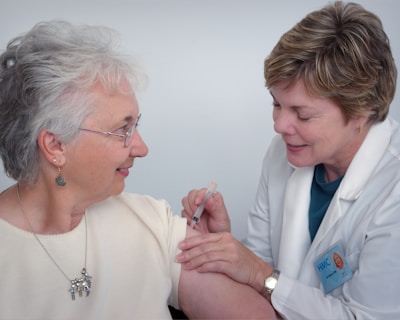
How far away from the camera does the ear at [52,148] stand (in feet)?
4.30

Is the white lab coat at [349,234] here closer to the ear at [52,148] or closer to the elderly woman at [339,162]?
the elderly woman at [339,162]

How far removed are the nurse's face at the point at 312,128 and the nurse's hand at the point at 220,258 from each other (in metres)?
0.34

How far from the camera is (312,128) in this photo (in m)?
1.53

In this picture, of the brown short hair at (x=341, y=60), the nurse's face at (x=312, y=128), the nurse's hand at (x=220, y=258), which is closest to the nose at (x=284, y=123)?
the nurse's face at (x=312, y=128)

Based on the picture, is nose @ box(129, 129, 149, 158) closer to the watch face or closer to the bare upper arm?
the bare upper arm

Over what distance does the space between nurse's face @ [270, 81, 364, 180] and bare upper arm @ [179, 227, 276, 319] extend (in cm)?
44

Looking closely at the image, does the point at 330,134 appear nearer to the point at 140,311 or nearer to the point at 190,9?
the point at 140,311

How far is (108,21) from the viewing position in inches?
94.4

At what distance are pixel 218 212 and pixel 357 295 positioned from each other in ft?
1.65

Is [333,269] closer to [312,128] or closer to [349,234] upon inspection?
[349,234]

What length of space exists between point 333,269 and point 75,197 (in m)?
0.77

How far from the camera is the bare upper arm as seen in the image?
1.46m

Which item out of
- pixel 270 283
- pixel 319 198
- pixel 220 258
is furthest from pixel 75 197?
pixel 319 198

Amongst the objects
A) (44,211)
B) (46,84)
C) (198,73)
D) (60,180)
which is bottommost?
(44,211)
